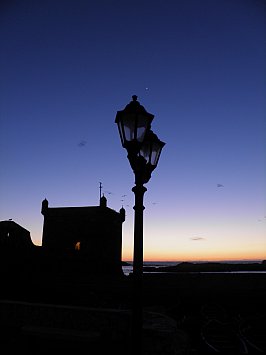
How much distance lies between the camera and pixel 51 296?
48.4ft

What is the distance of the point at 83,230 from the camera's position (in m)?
36.6

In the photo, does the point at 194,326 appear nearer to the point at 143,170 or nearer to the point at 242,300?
the point at 242,300

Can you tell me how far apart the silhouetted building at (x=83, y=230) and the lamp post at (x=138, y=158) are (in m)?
31.7

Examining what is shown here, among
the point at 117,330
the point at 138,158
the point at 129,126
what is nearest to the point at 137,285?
the point at 138,158

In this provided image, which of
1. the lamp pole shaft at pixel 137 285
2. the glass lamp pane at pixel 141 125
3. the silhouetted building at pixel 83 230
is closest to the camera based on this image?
the lamp pole shaft at pixel 137 285

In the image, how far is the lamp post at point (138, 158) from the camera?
3627 millimetres

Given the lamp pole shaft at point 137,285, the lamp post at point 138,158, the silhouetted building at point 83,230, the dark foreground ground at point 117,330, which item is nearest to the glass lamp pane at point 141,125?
the lamp post at point 138,158

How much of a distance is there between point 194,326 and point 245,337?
7.30ft

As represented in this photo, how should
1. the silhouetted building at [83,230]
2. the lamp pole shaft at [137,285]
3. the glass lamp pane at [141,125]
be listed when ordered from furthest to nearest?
the silhouetted building at [83,230] → the glass lamp pane at [141,125] → the lamp pole shaft at [137,285]

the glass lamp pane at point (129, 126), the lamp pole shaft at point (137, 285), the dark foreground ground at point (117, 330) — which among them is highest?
the glass lamp pane at point (129, 126)

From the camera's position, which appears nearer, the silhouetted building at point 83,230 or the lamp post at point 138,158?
the lamp post at point 138,158

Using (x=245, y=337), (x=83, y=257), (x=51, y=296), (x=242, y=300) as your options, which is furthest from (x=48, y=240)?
(x=245, y=337)

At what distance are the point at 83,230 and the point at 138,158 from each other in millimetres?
33707

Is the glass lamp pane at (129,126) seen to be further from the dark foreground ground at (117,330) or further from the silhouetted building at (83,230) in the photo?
the silhouetted building at (83,230)
